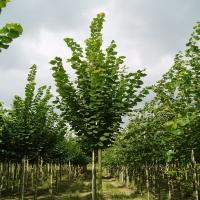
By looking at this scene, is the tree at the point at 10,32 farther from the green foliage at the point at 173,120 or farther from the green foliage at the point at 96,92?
the green foliage at the point at 96,92

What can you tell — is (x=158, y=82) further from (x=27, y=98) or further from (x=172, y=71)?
(x=27, y=98)

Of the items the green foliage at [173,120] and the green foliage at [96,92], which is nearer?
the green foliage at [173,120]

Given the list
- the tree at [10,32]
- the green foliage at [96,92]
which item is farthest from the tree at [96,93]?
the tree at [10,32]

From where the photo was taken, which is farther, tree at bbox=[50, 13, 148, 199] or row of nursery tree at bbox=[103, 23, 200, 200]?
tree at bbox=[50, 13, 148, 199]

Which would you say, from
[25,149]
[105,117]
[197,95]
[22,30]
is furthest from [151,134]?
[22,30]

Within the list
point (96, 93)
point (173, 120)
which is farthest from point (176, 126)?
point (96, 93)

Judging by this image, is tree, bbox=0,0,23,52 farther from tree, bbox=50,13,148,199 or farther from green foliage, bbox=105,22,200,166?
tree, bbox=50,13,148,199

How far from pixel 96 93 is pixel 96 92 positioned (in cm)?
4

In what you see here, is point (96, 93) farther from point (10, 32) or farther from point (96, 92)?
point (10, 32)

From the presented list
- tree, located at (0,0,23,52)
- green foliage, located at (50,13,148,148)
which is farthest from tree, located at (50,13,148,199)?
tree, located at (0,0,23,52)

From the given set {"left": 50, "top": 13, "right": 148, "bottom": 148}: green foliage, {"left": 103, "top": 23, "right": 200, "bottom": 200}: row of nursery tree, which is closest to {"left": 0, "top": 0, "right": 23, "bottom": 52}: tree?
{"left": 103, "top": 23, "right": 200, "bottom": 200}: row of nursery tree

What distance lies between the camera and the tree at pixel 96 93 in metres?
12.0

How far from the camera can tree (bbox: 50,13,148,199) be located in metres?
12.0

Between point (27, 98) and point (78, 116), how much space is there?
8.51 meters
